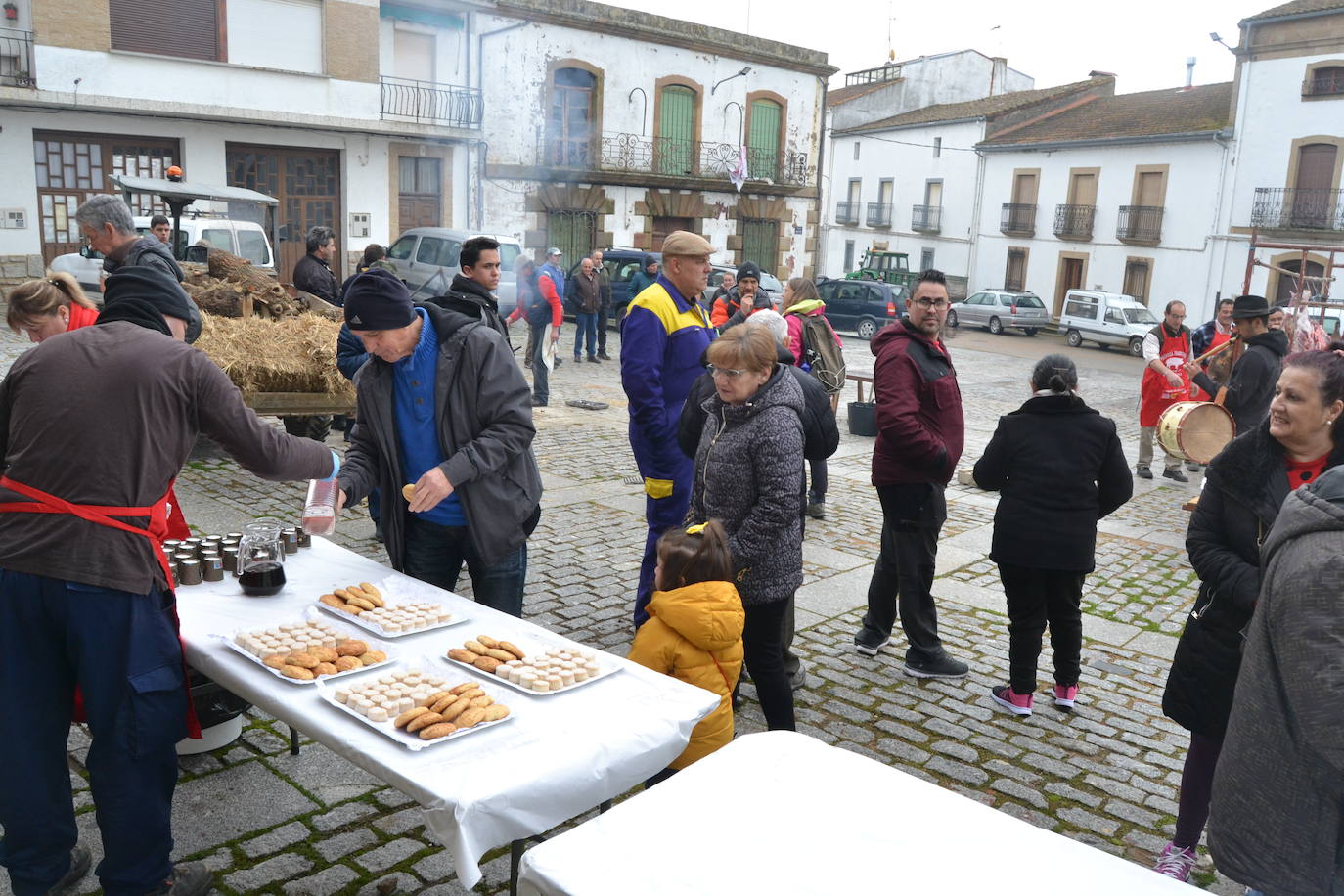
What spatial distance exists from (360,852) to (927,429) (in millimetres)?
3080

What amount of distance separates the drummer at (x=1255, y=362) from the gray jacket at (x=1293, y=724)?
6.20 meters

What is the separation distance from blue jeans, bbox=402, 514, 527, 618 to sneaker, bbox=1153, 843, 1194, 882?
2.51 metres

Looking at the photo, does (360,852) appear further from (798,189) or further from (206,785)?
(798,189)

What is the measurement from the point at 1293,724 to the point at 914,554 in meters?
2.72

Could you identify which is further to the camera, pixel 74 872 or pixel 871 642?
pixel 871 642

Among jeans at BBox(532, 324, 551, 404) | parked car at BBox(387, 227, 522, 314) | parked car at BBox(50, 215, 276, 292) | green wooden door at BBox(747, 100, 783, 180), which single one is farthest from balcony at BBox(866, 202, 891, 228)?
jeans at BBox(532, 324, 551, 404)

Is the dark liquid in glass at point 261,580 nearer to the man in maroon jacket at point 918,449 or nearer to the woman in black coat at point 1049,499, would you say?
the man in maroon jacket at point 918,449

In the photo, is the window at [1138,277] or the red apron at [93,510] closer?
the red apron at [93,510]

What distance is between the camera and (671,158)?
3047cm

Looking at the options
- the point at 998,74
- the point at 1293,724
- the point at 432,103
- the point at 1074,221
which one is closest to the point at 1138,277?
the point at 1074,221

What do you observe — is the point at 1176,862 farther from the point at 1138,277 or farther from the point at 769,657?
the point at 1138,277

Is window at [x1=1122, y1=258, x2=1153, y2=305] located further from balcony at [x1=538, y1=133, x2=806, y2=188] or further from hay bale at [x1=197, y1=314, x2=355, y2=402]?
hay bale at [x1=197, y1=314, x2=355, y2=402]

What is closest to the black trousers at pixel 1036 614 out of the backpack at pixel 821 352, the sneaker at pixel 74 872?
the backpack at pixel 821 352

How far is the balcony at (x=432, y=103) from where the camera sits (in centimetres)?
2402
